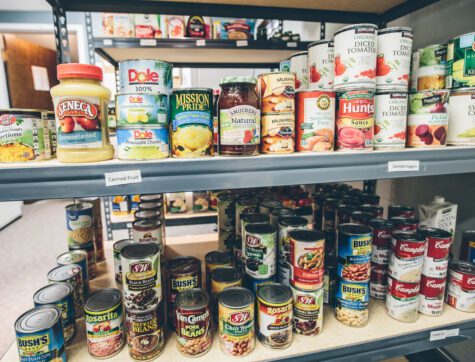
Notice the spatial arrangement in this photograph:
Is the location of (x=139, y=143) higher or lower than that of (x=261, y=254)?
higher

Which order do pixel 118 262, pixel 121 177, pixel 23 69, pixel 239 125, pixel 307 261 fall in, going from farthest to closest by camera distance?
1. pixel 23 69
2. pixel 118 262
3. pixel 307 261
4. pixel 239 125
5. pixel 121 177

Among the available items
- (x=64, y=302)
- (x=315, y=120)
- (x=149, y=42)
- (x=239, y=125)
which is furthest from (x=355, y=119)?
(x=149, y=42)

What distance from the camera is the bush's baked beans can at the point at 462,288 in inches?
42.8

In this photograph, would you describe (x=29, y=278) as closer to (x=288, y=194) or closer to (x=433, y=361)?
(x=288, y=194)

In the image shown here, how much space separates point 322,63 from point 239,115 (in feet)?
1.34

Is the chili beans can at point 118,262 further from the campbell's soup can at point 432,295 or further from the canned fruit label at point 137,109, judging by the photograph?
the campbell's soup can at point 432,295

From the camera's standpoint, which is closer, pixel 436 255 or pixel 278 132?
pixel 278 132

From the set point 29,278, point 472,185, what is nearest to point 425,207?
point 472,185

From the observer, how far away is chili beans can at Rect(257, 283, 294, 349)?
2.94 ft

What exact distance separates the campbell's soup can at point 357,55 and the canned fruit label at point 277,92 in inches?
6.3

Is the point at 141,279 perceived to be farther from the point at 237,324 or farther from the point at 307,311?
the point at 307,311

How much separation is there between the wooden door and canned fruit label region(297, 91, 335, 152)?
5.13m

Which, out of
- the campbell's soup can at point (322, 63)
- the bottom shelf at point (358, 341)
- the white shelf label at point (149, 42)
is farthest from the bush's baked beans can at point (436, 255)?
the white shelf label at point (149, 42)

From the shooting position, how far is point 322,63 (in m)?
1.04
